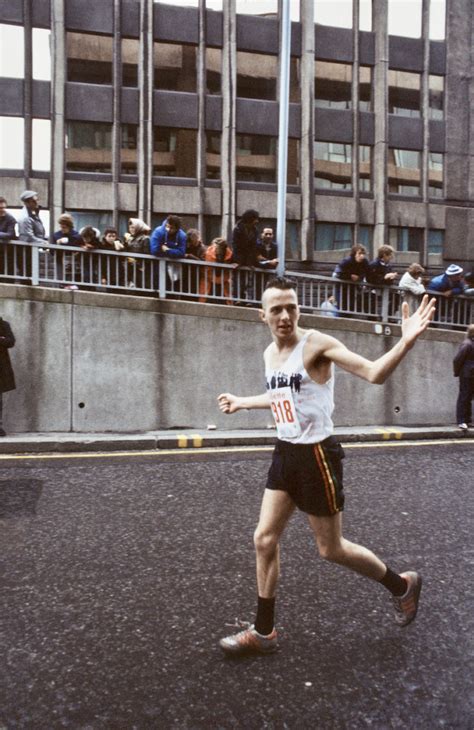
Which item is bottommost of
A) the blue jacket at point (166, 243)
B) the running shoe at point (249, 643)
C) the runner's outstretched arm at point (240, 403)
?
the running shoe at point (249, 643)

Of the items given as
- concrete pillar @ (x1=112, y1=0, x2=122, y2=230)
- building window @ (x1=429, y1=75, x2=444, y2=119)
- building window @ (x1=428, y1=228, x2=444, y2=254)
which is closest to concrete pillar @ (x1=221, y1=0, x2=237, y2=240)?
concrete pillar @ (x1=112, y1=0, x2=122, y2=230)

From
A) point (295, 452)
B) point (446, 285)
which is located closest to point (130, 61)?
point (446, 285)

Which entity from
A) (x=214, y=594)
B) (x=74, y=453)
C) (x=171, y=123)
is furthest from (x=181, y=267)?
(x=171, y=123)

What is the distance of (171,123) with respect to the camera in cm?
2916

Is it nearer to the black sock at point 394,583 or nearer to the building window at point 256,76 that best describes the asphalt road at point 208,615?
the black sock at point 394,583

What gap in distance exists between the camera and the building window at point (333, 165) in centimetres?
3103

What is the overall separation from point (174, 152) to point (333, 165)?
23.3 feet

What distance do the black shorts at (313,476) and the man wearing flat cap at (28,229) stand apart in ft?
26.6

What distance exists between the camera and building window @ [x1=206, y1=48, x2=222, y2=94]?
2961cm

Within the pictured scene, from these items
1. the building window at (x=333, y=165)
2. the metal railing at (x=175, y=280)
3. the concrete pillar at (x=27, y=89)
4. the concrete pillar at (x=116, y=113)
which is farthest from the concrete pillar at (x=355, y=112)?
the metal railing at (x=175, y=280)

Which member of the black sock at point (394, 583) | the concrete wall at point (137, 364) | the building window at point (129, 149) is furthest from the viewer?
the building window at point (129, 149)

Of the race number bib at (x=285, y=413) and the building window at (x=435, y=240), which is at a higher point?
the building window at (x=435, y=240)

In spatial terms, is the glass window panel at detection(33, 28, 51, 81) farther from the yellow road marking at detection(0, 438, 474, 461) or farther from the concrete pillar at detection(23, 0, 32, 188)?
the yellow road marking at detection(0, 438, 474, 461)

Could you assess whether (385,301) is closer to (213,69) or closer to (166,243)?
(166,243)
